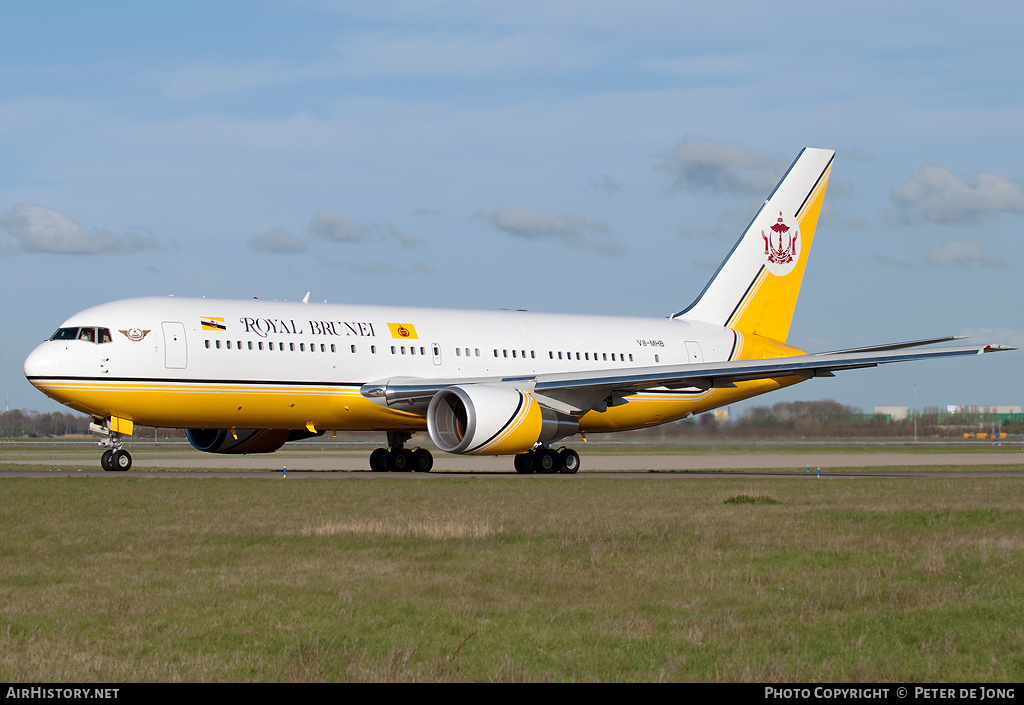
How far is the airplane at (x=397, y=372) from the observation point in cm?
2638

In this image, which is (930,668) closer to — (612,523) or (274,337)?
(612,523)

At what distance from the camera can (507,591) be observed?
33.7 ft

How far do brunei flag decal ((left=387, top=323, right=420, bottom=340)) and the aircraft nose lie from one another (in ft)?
26.7

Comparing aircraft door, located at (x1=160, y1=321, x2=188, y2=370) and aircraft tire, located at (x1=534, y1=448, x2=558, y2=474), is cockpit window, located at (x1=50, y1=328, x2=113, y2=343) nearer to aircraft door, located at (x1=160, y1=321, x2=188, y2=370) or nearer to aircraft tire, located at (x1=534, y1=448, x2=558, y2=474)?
aircraft door, located at (x1=160, y1=321, x2=188, y2=370)

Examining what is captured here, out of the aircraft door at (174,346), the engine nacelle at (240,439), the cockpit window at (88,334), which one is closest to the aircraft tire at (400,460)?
the engine nacelle at (240,439)

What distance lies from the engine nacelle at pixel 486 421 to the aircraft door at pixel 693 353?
7520 mm

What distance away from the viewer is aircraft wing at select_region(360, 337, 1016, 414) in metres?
28.9

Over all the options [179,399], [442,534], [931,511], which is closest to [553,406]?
[179,399]

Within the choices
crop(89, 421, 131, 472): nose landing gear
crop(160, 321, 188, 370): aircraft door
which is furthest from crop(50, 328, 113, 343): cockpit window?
crop(89, 421, 131, 472): nose landing gear

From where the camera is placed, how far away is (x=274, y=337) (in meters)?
27.9

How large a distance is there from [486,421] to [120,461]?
845 centimetres

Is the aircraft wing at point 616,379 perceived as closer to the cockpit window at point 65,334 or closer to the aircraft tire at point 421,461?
the aircraft tire at point 421,461

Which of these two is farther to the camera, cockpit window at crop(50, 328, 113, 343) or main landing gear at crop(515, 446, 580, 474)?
main landing gear at crop(515, 446, 580, 474)

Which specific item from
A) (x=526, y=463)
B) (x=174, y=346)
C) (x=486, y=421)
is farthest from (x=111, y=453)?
(x=526, y=463)
